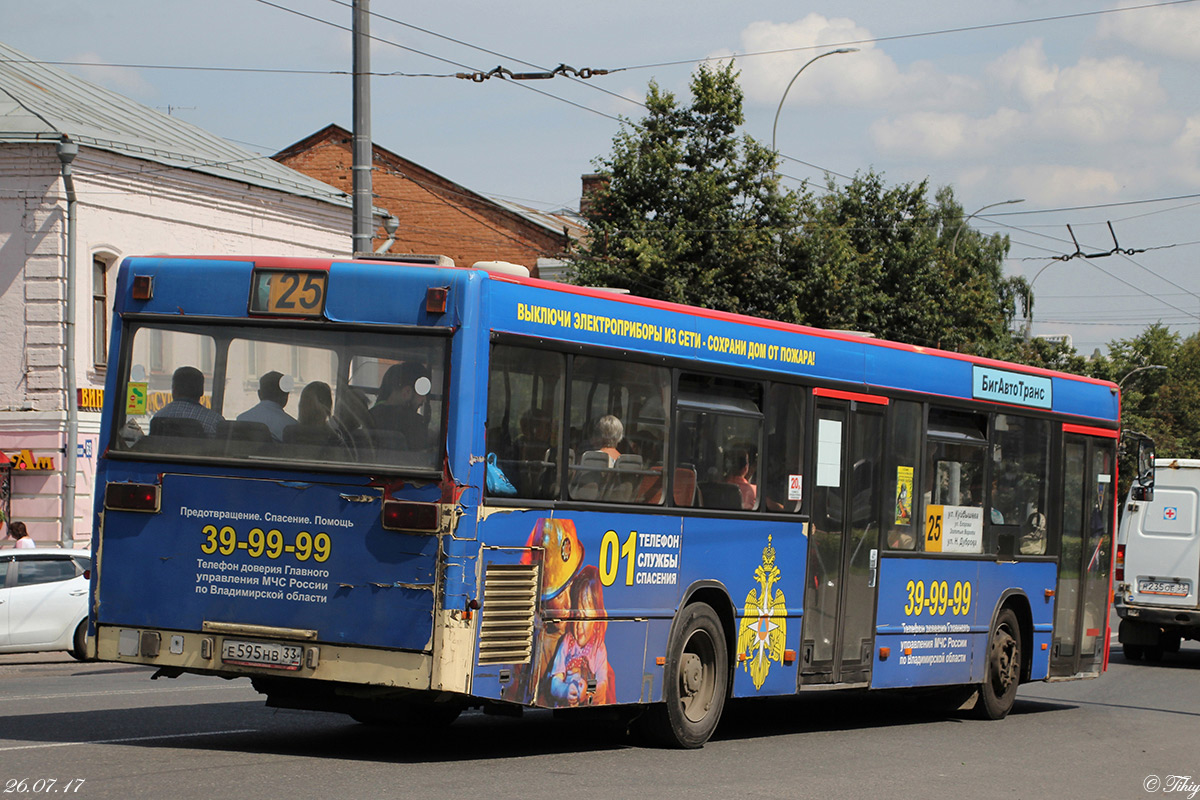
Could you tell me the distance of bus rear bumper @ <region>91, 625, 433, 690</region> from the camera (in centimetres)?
846

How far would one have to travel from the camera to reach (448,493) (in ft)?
27.9

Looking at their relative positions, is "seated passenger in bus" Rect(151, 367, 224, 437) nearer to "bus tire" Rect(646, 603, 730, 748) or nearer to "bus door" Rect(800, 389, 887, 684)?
"bus tire" Rect(646, 603, 730, 748)

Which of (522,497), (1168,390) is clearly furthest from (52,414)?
(1168,390)

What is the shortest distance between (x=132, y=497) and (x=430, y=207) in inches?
1502

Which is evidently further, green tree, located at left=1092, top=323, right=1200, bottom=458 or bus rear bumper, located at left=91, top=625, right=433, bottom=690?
green tree, located at left=1092, top=323, right=1200, bottom=458

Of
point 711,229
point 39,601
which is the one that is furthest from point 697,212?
point 39,601

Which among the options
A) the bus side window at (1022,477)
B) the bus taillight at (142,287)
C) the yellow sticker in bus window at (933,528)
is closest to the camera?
the bus taillight at (142,287)

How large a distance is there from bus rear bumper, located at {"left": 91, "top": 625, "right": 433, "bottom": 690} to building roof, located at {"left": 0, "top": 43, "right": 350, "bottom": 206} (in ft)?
61.6

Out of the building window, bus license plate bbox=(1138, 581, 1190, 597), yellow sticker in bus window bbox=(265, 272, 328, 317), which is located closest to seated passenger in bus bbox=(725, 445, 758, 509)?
yellow sticker in bus window bbox=(265, 272, 328, 317)

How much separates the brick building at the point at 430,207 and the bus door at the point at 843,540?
33787mm

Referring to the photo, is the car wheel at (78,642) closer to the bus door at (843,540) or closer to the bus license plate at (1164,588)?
the bus door at (843,540)

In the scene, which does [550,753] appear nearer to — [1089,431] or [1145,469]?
[1089,431]

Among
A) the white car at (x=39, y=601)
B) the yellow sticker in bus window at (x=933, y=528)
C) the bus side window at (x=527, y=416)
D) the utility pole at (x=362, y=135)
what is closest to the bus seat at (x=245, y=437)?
the bus side window at (x=527, y=416)

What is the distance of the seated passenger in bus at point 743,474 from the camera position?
1090 cm
